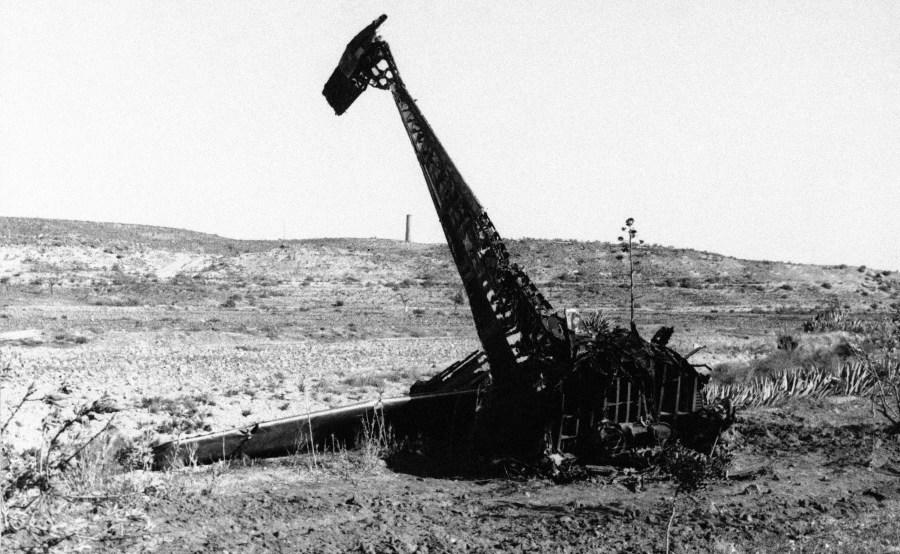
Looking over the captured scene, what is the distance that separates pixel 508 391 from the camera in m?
8.72

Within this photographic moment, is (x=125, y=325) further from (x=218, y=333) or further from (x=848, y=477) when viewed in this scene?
(x=848, y=477)

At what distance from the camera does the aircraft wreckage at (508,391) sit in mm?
8273

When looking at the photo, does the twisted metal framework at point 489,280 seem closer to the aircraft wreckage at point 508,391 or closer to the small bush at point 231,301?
the aircraft wreckage at point 508,391

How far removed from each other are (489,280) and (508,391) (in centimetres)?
125

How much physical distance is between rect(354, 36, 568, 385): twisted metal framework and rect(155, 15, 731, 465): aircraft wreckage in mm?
13

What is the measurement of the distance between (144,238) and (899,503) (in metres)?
55.0

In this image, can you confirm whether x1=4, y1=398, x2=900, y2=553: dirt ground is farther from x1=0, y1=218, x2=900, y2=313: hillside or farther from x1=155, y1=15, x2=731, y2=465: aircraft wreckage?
x1=0, y1=218, x2=900, y2=313: hillside

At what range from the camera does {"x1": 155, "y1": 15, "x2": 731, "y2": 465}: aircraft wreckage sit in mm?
8273

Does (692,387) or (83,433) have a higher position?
(692,387)

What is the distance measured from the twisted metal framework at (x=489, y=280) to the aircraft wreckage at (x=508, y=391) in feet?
0.04

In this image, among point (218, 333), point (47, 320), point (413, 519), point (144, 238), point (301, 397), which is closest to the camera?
point (413, 519)

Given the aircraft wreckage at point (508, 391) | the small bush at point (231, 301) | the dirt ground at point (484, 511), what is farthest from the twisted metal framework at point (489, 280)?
the small bush at point (231, 301)

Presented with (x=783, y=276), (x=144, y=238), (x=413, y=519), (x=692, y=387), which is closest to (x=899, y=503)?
(x=692, y=387)

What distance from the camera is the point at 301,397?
13.1 m
